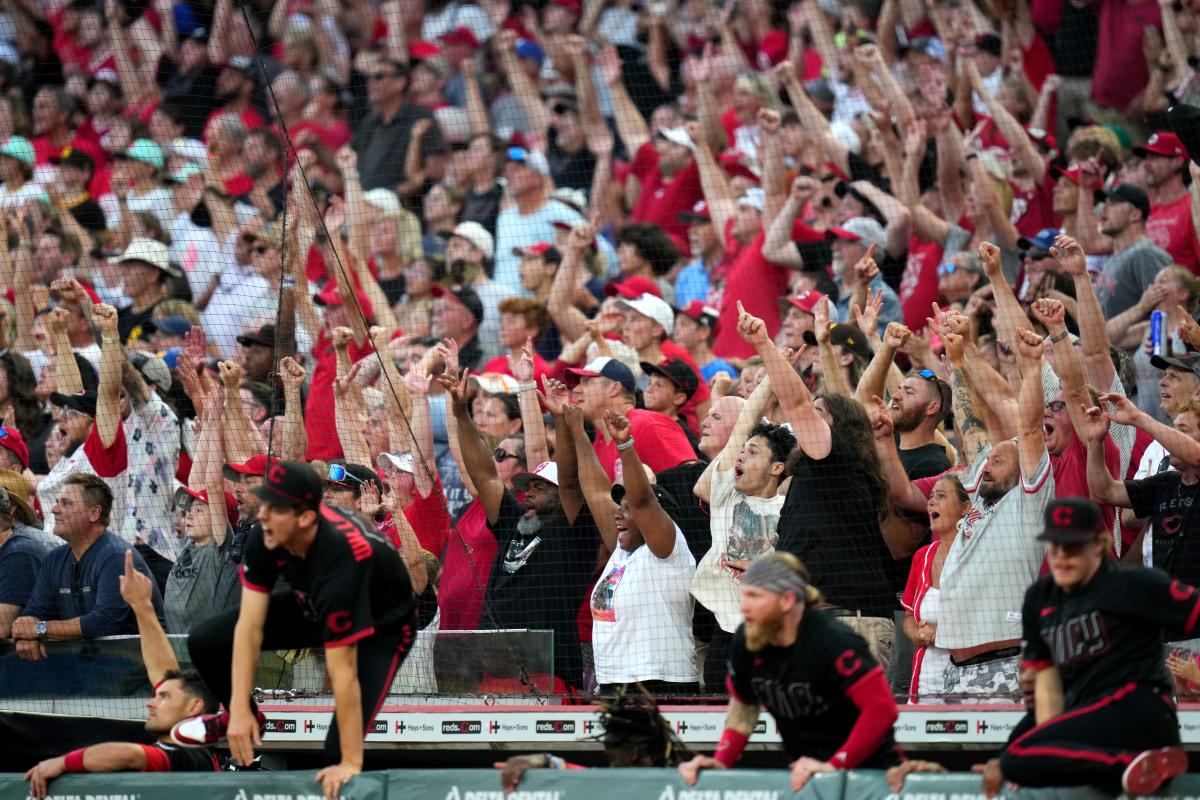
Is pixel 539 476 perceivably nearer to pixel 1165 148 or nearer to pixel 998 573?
pixel 998 573

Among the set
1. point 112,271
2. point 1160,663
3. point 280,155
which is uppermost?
point 280,155

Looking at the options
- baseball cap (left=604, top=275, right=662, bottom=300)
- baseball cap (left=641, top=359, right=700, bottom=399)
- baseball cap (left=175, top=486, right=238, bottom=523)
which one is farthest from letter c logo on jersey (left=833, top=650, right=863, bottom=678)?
baseball cap (left=604, top=275, right=662, bottom=300)

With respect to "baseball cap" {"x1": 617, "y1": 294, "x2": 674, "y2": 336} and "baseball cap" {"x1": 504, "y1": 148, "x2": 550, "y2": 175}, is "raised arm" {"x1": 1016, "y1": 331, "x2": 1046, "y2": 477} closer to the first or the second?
"baseball cap" {"x1": 617, "y1": 294, "x2": 674, "y2": 336}

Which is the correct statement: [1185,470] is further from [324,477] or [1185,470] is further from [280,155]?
[280,155]

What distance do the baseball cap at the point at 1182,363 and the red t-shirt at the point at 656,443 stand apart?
6.94ft

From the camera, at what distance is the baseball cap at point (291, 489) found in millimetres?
5871

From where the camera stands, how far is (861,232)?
1020 cm

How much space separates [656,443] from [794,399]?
48.4 inches

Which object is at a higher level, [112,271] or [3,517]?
[112,271]

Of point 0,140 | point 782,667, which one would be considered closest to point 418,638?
point 782,667

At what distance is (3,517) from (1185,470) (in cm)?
545

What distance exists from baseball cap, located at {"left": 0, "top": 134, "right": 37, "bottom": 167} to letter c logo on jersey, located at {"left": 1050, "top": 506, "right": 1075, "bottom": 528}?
10.0m

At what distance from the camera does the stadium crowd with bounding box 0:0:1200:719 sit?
23.6 ft

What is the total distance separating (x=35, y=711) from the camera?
7.91 meters
